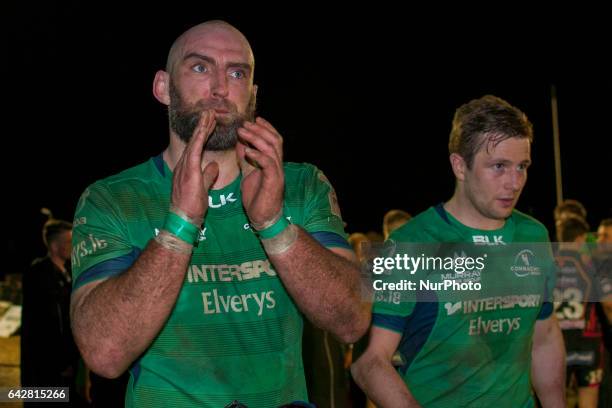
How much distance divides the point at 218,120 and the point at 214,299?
0.66 metres

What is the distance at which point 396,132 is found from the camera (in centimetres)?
3192

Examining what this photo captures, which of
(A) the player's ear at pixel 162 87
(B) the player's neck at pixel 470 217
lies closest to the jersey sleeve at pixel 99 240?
(A) the player's ear at pixel 162 87

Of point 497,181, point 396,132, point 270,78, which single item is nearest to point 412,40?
point 396,132

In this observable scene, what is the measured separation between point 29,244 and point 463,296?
23923 mm

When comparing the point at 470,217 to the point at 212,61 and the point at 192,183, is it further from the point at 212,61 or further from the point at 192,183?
the point at 192,183

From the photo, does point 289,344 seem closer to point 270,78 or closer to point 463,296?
point 463,296

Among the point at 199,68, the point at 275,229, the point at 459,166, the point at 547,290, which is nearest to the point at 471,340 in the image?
the point at 547,290

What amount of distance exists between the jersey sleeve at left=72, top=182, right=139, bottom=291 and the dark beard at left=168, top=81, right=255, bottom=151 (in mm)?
377

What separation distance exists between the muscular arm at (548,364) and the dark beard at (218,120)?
98.0 inches

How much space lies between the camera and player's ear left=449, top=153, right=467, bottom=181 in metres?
4.64

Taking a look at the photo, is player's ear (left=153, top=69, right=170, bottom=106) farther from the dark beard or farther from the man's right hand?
the man's right hand

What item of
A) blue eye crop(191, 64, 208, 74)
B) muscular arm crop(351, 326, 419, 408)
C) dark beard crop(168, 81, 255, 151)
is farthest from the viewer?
muscular arm crop(351, 326, 419, 408)

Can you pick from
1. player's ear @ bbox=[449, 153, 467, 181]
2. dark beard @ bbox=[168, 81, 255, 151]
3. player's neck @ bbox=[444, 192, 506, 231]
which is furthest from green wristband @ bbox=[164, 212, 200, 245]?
player's ear @ bbox=[449, 153, 467, 181]

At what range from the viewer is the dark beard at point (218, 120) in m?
2.72
